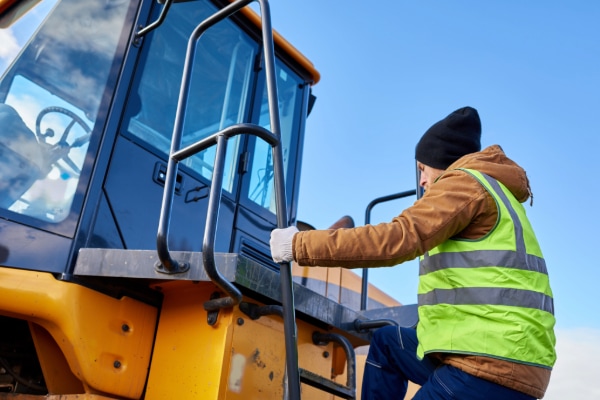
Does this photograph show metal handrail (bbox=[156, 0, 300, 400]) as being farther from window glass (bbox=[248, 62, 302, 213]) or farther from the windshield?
window glass (bbox=[248, 62, 302, 213])

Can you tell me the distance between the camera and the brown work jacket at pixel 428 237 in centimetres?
154

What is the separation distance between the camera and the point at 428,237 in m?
1.61

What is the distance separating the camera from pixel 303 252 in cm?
164

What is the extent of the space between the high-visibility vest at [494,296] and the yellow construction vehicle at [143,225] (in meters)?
0.41

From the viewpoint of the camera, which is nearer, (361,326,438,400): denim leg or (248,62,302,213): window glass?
(361,326,438,400): denim leg

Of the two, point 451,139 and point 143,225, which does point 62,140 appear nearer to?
point 143,225

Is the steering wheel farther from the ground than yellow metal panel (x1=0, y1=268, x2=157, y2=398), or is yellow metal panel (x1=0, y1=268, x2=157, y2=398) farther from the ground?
the steering wheel

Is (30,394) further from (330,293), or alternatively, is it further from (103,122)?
(330,293)

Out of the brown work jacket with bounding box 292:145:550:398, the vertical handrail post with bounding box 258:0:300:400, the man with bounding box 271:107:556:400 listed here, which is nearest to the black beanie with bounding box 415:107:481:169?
the man with bounding box 271:107:556:400

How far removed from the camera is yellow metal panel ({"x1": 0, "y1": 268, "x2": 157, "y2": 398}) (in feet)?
6.35

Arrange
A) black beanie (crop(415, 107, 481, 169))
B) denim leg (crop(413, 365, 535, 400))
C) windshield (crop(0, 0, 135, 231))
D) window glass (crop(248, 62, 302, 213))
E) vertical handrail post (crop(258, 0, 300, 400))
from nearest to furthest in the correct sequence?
denim leg (crop(413, 365, 535, 400)) → vertical handrail post (crop(258, 0, 300, 400)) → black beanie (crop(415, 107, 481, 169)) → windshield (crop(0, 0, 135, 231)) → window glass (crop(248, 62, 302, 213))

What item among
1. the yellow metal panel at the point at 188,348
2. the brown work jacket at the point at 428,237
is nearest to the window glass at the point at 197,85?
the yellow metal panel at the point at 188,348

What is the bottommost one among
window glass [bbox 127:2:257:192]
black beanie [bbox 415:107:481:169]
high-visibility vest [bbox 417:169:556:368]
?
high-visibility vest [bbox 417:169:556:368]

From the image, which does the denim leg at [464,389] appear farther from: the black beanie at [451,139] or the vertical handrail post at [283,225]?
the black beanie at [451,139]
